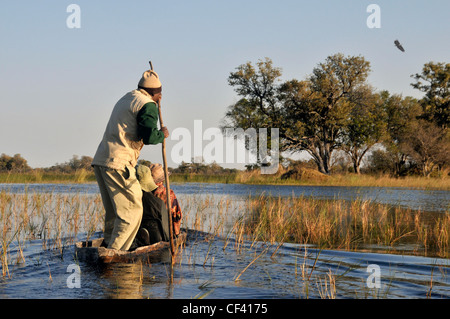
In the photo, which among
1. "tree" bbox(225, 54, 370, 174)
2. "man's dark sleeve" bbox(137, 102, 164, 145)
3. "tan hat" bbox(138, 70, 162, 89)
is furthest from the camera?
"tree" bbox(225, 54, 370, 174)

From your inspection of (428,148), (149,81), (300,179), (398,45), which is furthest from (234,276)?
(428,148)

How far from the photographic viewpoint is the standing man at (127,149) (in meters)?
6.24

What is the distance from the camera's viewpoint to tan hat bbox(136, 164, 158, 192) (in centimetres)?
707

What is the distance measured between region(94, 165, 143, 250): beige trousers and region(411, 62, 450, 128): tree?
1705 inches

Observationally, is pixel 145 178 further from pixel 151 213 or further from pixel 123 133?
pixel 123 133

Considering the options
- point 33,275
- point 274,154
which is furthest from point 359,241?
point 274,154

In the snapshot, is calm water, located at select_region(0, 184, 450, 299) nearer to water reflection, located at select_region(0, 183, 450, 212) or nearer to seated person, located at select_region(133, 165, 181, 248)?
seated person, located at select_region(133, 165, 181, 248)

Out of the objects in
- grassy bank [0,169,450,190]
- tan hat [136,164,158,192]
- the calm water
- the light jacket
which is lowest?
the calm water

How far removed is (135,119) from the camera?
249 inches

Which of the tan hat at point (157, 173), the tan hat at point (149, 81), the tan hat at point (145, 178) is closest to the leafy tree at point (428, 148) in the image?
the tan hat at point (157, 173)

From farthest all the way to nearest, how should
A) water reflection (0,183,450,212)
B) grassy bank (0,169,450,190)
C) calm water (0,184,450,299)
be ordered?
grassy bank (0,169,450,190) → water reflection (0,183,450,212) → calm water (0,184,450,299)

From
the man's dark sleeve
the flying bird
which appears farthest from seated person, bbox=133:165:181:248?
the flying bird

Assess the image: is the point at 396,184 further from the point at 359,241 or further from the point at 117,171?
the point at 117,171

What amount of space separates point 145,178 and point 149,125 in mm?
1238
